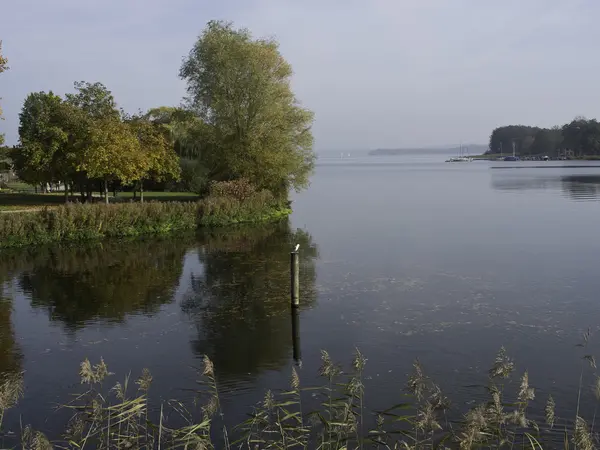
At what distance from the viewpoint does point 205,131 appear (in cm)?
4703

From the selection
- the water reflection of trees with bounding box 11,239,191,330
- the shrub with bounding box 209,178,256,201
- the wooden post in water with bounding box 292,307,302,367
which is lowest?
the wooden post in water with bounding box 292,307,302,367

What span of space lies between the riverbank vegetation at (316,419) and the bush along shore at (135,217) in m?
21.4

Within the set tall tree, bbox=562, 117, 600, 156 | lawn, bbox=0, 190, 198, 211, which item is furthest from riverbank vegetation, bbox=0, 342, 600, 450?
tall tree, bbox=562, 117, 600, 156

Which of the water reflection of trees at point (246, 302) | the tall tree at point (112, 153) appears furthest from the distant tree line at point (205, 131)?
the water reflection of trees at point (246, 302)

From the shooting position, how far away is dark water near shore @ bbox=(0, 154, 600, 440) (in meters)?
12.5

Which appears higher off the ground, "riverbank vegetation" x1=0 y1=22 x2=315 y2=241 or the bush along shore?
"riverbank vegetation" x1=0 y1=22 x2=315 y2=241

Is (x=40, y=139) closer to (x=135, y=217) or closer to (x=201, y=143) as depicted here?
(x=135, y=217)

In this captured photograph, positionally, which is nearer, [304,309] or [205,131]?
[304,309]

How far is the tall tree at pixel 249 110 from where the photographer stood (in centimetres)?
4469

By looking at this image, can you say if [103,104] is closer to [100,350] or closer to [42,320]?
[42,320]

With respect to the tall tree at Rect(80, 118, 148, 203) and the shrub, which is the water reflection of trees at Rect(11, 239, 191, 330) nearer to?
the tall tree at Rect(80, 118, 148, 203)

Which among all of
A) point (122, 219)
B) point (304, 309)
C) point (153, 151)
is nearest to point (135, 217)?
point (122, 219)

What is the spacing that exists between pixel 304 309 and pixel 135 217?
66.7 feet

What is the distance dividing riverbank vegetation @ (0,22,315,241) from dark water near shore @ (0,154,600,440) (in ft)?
23.2
